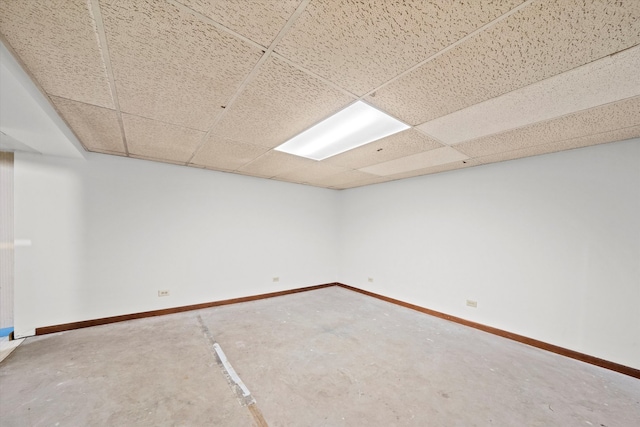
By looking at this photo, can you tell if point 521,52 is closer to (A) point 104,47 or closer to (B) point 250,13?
(B) point 250,13

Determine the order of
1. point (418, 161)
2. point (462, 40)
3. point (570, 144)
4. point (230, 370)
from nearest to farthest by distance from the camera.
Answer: point (462, 40), point (230, 370), point (570, 144), point (418, 161)

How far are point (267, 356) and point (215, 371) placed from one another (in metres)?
0.50

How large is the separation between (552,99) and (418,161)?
1.56 m

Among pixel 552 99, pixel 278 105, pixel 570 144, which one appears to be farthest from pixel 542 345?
pixel 278 105

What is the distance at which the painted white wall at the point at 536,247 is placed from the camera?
232cm

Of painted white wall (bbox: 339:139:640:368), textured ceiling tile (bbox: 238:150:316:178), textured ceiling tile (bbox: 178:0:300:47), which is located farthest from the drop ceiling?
textured ceiling tile (bbox: 238:150:316:178)

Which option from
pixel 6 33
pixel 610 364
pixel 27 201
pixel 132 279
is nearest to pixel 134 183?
pixel 27 201

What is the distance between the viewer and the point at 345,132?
2.35m

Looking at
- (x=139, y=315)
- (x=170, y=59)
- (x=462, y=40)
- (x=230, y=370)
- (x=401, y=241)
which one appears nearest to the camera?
(x=462, y=40)

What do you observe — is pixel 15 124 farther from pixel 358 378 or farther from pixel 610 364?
pixel 610 364

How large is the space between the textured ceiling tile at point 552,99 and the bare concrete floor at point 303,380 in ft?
7.60

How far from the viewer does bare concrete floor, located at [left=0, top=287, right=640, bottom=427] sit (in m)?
1.64

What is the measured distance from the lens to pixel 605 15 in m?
1.00

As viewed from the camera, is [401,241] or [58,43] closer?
[58,43]
